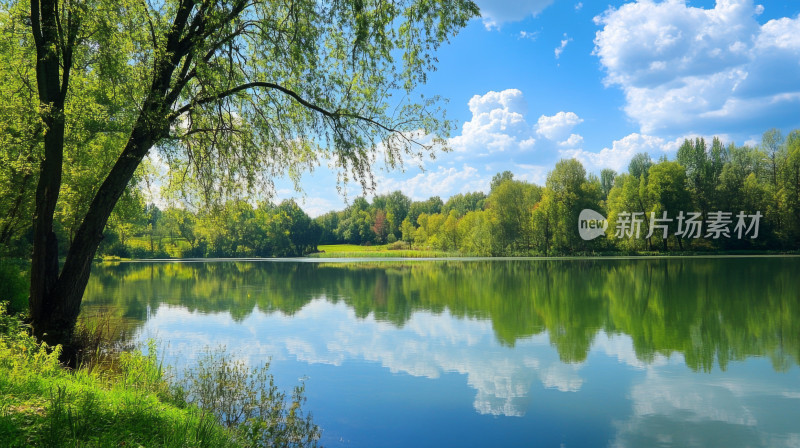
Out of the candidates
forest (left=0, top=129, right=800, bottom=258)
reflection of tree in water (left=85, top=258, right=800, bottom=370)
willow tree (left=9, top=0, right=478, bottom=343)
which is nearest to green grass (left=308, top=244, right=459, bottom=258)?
forest (left=0, top=129, right=800, bottom=258)

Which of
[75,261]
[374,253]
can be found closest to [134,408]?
[75,261]

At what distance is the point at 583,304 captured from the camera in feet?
63.1

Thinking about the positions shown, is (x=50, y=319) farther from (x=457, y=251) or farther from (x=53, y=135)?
(x=457, y=251)

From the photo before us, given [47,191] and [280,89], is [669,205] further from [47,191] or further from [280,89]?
[47,191]

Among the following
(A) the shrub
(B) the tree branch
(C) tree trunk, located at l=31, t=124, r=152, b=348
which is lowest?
(A) the shrub

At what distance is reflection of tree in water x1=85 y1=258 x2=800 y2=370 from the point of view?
12297 millimetres

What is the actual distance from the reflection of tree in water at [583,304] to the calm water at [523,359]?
101mm

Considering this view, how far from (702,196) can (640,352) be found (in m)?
57.3

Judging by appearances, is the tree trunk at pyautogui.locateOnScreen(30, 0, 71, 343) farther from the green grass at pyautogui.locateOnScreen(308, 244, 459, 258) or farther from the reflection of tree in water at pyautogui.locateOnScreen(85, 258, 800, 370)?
the green grass at pyautogui.locateOnScreen(308, 244, 459, 258)

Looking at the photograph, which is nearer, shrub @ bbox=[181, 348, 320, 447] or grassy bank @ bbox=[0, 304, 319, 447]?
grassy bank @ bbox=[0, 304, 319, 447]

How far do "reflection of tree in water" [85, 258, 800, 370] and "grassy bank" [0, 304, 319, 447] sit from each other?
6.75m

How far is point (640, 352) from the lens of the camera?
1141 centimetres

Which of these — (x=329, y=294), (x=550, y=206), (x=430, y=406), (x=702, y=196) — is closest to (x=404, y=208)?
(x=550, y=206)

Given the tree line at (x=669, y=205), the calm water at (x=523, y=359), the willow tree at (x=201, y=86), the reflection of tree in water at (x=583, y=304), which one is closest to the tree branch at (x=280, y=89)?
the willow tree at (x=201, y=86)
